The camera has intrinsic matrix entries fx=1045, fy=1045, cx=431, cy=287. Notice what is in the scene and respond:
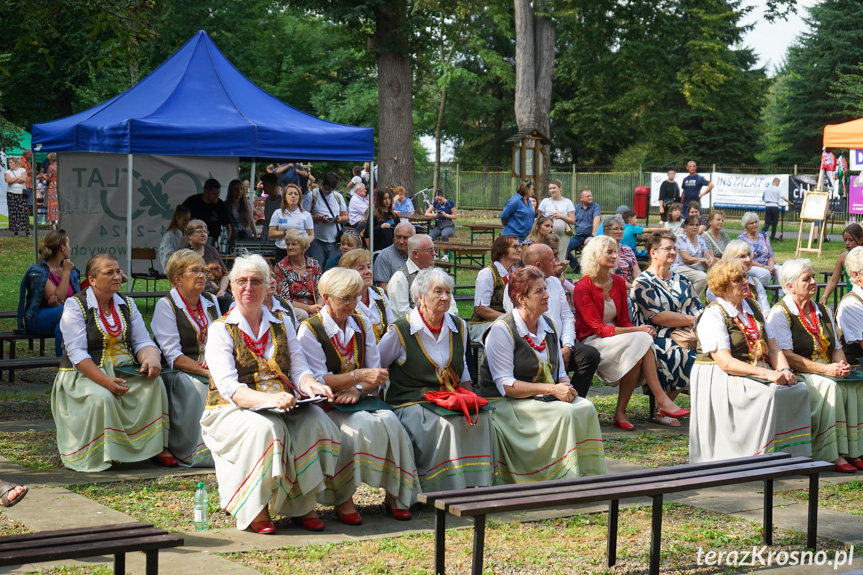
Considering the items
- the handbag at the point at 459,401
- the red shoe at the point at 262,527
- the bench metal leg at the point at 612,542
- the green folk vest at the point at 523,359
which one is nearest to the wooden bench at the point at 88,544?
the red shoe at the point at 262,527

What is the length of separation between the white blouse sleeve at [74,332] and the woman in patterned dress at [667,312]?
416 cm

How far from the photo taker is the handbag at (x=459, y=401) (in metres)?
5.68

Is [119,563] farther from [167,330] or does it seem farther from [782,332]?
[782,332]

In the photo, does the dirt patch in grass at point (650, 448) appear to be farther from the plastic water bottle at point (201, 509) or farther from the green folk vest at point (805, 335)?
the plastic water bottle at point (201, 509)

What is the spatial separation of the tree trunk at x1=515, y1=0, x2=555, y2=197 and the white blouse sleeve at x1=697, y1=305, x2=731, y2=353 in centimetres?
1989

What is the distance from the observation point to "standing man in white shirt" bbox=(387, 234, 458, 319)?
7.95 m

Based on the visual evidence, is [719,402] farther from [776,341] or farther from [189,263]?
[189,263]

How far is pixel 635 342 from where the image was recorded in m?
7.80

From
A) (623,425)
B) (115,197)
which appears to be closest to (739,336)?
(623,425)

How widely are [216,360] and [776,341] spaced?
3.72 meters

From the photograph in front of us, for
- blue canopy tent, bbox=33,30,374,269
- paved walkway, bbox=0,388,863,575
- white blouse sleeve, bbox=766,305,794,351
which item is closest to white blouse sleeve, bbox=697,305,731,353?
white blouse sleeve, bbox=766,305,794,351

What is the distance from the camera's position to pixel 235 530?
516 centimetres

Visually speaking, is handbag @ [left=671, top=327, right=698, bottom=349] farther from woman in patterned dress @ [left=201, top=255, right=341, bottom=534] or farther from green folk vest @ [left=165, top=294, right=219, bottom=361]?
woman in patterned dress @ [left=201, top=255, right=341, bottom=534]

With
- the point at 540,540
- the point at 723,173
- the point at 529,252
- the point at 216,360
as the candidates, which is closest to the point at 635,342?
the point at 529,252
